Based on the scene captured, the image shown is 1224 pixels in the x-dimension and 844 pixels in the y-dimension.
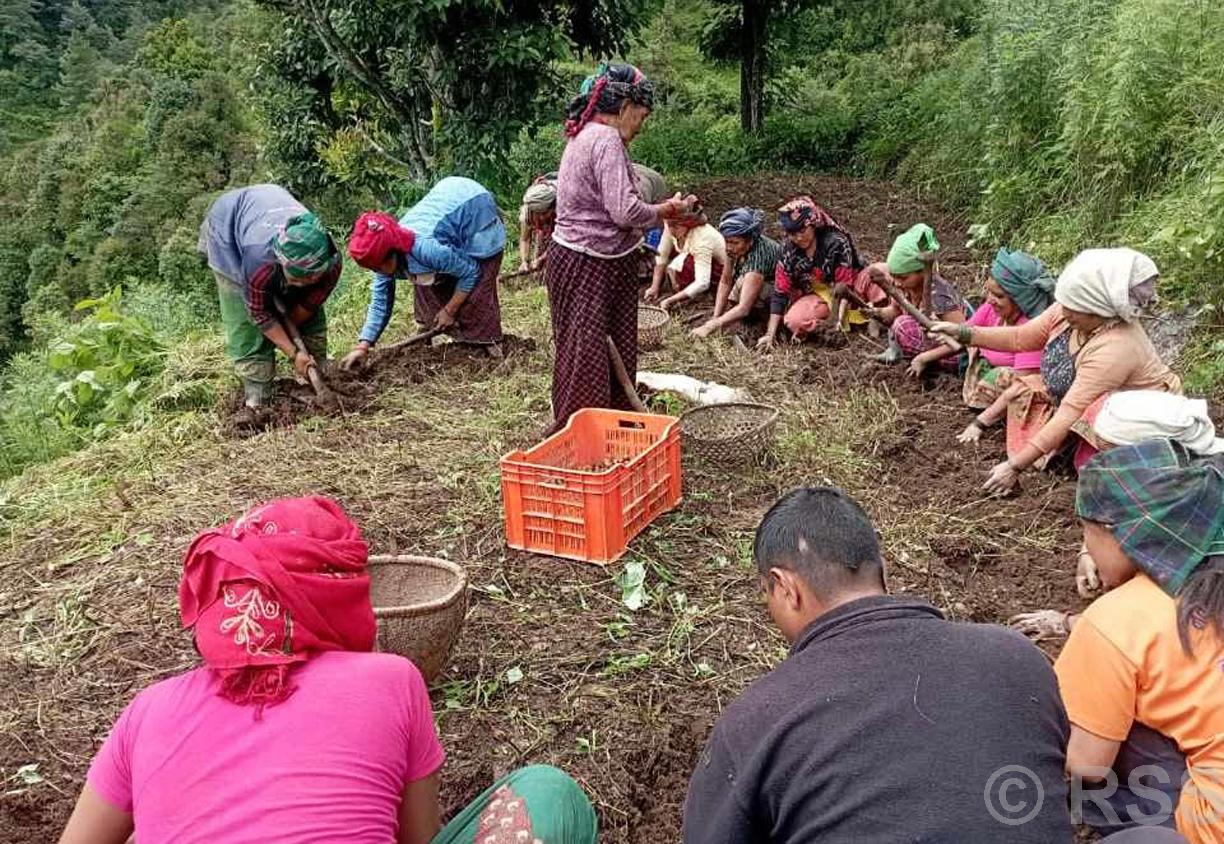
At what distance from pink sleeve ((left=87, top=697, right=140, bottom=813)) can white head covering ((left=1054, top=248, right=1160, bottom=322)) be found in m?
Result: 3.15

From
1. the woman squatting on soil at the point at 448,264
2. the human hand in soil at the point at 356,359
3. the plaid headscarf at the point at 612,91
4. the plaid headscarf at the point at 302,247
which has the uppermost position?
the plaid headscarf at the point at 612,91

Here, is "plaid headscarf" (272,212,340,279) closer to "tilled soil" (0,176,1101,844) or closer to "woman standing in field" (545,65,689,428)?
"tilled soil" (0,176,1101,844)

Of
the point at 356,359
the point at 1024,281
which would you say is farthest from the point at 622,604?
the point at 356,359

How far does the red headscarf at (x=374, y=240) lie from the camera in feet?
16.2

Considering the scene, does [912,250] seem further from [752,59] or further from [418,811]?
[752,59]

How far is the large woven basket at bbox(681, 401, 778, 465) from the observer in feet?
13.5

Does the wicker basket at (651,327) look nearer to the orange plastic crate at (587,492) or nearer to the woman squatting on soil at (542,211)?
the woman squatting on soil at (542,211)

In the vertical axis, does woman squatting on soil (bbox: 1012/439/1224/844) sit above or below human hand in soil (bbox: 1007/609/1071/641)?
above

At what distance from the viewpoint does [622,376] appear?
4258 mm

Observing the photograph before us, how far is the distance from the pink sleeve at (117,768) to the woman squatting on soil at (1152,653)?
1675 mm

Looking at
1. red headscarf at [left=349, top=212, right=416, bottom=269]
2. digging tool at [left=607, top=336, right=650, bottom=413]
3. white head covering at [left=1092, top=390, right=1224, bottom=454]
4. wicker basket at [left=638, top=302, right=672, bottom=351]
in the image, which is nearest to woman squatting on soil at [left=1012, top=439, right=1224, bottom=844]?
white head covering at [left=1092, top=390, right=1224, bottom=454]

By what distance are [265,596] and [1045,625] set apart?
7.40 ft

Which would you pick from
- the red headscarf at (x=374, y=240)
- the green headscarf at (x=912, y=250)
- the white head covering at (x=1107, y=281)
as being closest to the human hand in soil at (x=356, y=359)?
the red headscarf at (x=374, y=240)

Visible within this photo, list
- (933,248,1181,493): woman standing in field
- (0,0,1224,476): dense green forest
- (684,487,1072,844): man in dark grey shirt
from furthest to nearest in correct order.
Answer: (0,0,1224,476): dense green forest
(933,248,1181,493): woman standing in field
(684,487,1072,844): man in dark grey shirt
